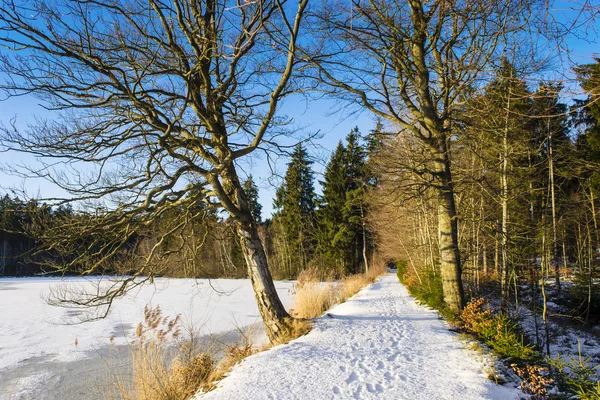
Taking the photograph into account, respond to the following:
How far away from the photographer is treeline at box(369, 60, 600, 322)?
609 centimetres

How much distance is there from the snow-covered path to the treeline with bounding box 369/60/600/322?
2.46 meters

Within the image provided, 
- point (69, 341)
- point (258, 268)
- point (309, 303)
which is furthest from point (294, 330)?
point (69, 341)

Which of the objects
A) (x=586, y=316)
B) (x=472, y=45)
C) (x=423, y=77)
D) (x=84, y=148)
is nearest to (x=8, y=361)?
(x=84, y=148)

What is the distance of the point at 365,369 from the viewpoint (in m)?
4.18

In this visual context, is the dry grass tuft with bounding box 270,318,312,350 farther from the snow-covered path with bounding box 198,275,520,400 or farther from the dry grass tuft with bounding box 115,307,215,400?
the dry grass tuft with bounding box 115,307,215,400

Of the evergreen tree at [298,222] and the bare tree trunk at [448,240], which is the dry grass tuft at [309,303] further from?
the evergreen tree at [298,222]

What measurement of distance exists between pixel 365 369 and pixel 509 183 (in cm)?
696

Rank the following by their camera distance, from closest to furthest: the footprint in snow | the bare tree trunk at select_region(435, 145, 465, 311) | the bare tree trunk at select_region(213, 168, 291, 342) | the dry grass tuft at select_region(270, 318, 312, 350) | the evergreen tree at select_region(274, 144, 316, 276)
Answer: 1. the footprint in snow
2. the dry grass tuft at select_region(270, 318, 312, 350)
3. the bare tree trunk at select_region(213, 168, 291, 342)
4. the bare tree trunk at select_region(435, 145, 465, 311)
5. the evergreen tree at select_region(274, 144, 316, 276)

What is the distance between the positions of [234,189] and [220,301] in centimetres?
1090

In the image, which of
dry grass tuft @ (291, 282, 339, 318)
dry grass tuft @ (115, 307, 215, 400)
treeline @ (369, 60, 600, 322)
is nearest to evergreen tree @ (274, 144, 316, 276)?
treeline @ (369, 60, 600, 322)

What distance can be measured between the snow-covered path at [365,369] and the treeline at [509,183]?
96.8 inches

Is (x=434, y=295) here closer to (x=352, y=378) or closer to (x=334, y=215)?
(x=352, y=378)

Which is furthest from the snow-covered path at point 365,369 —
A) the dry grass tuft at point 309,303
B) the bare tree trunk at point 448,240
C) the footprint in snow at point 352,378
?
the dry grass tuft at point 309,303

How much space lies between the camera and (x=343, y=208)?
3095 centimetres
